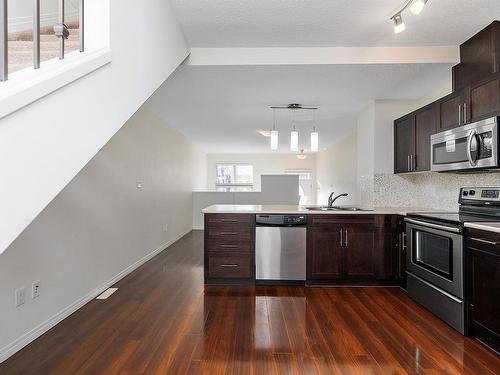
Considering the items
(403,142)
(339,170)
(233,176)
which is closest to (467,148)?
(403,142)

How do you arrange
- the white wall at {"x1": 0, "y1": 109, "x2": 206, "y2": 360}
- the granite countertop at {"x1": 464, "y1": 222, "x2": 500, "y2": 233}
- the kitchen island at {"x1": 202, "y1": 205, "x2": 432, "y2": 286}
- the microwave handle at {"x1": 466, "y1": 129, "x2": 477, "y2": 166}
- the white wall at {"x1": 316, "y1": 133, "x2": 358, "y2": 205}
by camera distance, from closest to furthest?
the granite countertop at {"x1": 464, "y1": 222, "x2": 500, "y2": 233} < the white wall at {"x1": 0, "y1": 109, "x2": 206, "y2": 360} < the microwave handle at {"x1": 466, "y1": 129, "x2": 477, "y2": 166} < the kitchen island at {"x1": 202, "y1": 205, "x2": 432, "y2": 286} < the white wall at {"x1": 316, "y1": 133, "x2": 358, "y2": 205}

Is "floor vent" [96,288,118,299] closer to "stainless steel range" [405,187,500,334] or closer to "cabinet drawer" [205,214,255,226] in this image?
"cabinet drawer" [205,214,255,226]

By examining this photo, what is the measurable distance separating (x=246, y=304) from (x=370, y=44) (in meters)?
2.77

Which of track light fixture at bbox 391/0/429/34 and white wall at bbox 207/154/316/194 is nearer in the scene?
track light fixture at bbox 391/0/429/34

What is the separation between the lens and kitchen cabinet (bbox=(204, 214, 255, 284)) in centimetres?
361

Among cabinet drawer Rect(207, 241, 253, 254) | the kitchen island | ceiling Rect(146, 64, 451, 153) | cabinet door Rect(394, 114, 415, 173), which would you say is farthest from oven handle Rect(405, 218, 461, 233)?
cabinet drawer Rect(207, 241, 253, 254)

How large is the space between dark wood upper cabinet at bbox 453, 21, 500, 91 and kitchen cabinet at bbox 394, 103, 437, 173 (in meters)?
0.35

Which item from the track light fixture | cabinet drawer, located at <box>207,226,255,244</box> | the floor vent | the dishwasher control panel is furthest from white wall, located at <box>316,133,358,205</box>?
the floor vent

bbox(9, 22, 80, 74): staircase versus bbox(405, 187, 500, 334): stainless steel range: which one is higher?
bbox(9, 22, 80, 74): staircase

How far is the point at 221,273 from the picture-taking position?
360 centimetres

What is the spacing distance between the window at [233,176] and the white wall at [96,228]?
511cm

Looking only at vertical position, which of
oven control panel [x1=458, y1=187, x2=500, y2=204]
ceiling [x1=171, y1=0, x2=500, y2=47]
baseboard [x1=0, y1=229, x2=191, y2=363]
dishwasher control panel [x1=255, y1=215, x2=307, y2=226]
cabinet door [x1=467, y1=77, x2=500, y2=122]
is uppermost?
ceiling [x1=171, y1=0, x2=500, y2=47]

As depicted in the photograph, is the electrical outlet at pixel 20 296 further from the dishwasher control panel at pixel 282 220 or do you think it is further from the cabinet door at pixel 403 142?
the cabinet door at pixel 403 142

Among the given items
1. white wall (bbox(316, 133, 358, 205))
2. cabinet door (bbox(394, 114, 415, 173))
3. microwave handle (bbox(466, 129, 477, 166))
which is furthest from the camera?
white wall (bbox(316, 133, 358, 205))
